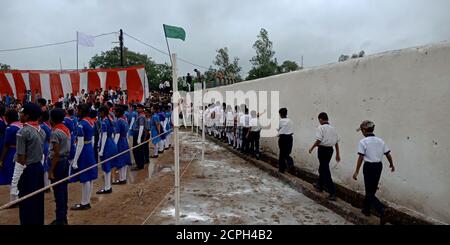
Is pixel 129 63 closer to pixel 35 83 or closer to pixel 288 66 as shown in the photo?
pixel 288 66

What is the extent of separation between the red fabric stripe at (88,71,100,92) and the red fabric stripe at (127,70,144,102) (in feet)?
4.95

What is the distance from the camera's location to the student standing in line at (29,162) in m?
Answer: 4.18

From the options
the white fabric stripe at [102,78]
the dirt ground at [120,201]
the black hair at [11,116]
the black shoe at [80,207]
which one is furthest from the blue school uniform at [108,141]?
the white fabric stripe at [102,78]

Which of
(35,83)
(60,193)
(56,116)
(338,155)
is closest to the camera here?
(60,193)

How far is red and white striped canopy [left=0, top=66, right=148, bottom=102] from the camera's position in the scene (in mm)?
Result: 15141

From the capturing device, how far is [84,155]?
18.2 ft

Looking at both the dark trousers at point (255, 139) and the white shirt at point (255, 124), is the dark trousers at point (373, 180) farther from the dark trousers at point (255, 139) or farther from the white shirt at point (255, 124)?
the dark trousers at point (255, 139)

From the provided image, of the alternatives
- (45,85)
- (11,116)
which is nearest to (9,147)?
(11,116)

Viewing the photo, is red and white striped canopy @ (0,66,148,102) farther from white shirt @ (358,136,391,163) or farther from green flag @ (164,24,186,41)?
white shirt @ (358,136,391,163)

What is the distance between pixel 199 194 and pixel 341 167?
2.91 meters

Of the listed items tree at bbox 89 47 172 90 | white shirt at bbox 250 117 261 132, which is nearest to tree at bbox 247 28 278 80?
tree at bbox 89 47 172 90

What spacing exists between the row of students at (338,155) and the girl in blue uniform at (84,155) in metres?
3.89

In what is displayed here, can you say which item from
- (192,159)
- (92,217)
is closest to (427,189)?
(92,217)

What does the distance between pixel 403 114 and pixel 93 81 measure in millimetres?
14414
